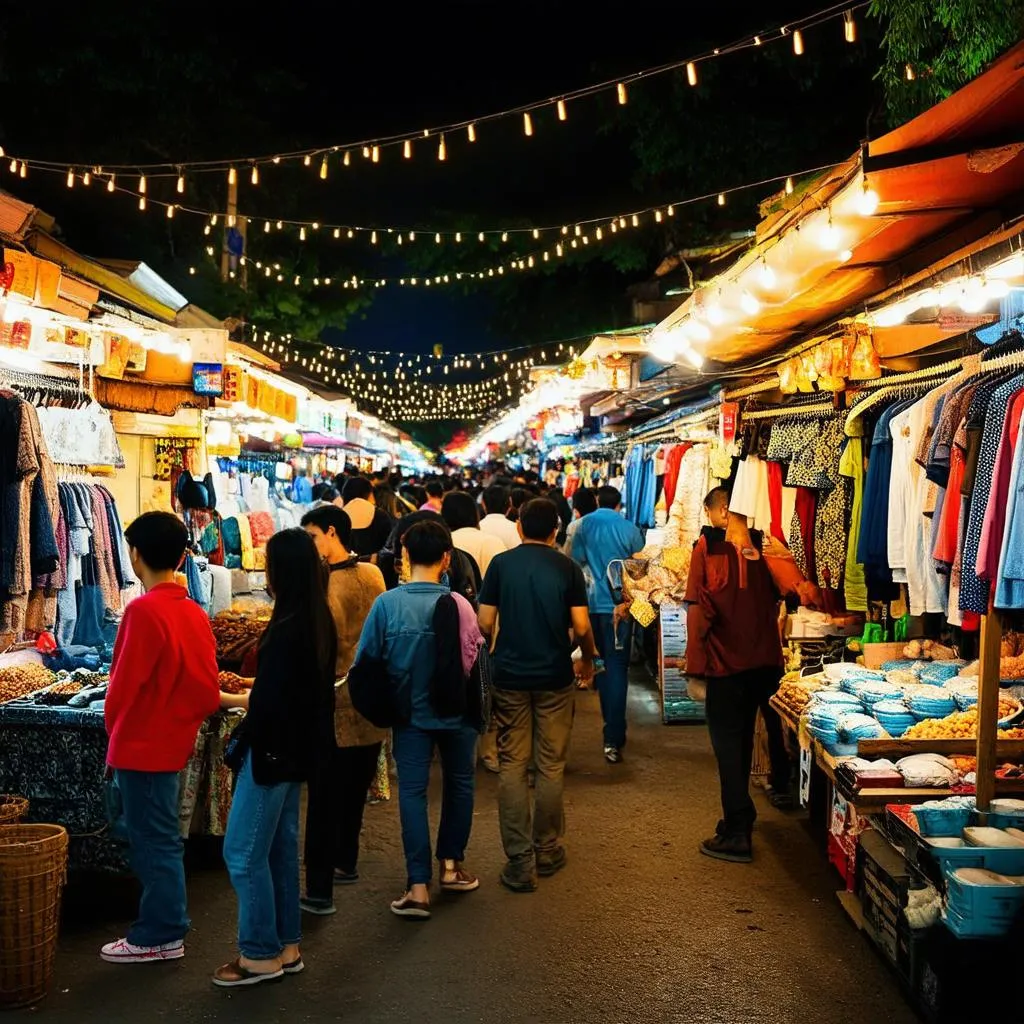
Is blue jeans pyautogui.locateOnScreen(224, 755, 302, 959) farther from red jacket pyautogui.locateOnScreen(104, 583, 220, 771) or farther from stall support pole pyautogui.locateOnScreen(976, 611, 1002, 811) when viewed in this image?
stall support pole pyautogui.locateOnScreen(976, 611, 1002, 811)

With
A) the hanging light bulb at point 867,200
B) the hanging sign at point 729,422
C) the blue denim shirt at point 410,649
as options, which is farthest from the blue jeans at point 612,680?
the hanging light bulb at point 867,200

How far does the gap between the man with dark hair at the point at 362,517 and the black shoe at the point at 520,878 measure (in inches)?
152

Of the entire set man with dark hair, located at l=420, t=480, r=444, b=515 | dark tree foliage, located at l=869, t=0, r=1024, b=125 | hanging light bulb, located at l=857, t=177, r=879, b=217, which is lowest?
man with dark hair, located at l=420, t=480, r=444, b=515

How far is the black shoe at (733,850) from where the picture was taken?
628cm

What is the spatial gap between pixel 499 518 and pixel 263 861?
18.2 ft

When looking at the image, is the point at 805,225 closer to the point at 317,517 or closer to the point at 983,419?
the point at 983,419

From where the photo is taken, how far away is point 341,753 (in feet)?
19.2

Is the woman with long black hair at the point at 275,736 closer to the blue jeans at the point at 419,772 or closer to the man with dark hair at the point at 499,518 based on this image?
the blue jeans at the point at 419,772

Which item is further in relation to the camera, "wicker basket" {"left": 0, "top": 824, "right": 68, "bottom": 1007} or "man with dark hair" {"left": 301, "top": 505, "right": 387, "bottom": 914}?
"man with dark hair" {"left": 301, "top": 505, "right": 387, "bottom": 914}

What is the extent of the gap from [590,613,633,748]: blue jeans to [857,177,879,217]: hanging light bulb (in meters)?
4.77

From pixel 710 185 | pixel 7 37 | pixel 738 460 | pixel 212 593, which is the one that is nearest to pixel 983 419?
pixel 738 460

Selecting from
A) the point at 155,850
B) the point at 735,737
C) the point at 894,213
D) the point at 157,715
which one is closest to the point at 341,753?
the point at 155,850

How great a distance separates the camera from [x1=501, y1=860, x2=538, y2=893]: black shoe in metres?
5.84

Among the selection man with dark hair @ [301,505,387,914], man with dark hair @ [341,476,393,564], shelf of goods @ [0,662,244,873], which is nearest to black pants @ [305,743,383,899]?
man with dark hair @ [301,505,387,914]
